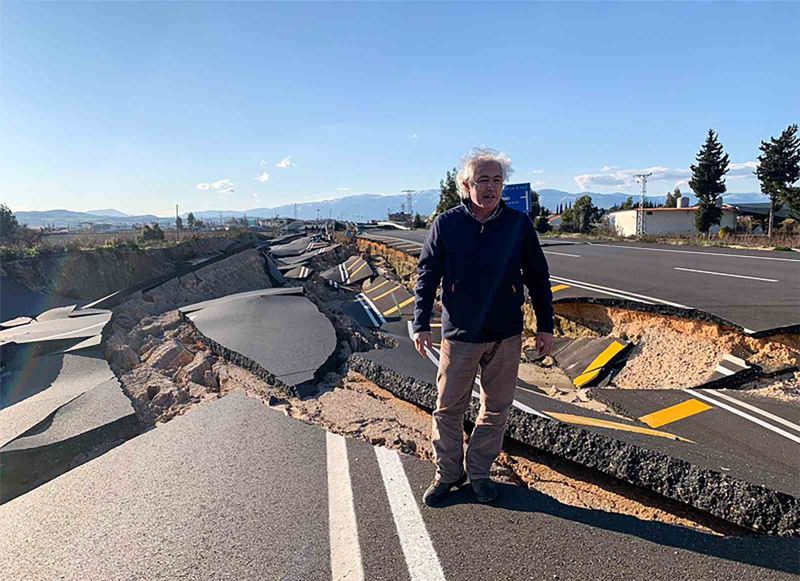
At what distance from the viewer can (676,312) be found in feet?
20.0

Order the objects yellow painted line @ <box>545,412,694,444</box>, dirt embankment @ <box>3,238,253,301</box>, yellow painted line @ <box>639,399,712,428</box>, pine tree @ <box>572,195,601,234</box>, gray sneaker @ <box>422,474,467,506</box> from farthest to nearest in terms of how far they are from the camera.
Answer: pine tree @ <box>572,195,601,234</box>, dirt embankment @ <box>3,238,253,301</box>, yellow painted line @ <box>639,399,712,428</box>, yellow painted line @ <box>545,412,694,444</box>, gray sneaker @ <box>422,474,467,506</box>

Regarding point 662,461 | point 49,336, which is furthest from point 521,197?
point 49,336

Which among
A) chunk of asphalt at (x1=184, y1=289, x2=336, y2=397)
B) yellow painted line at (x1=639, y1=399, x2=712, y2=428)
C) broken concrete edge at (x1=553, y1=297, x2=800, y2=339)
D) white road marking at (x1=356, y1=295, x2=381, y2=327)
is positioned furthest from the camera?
white road marking at (x1=356, y1=295, x2=381, y2=327)

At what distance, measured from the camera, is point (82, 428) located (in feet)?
14.6

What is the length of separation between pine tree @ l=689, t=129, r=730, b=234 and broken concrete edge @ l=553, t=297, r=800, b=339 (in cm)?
4297

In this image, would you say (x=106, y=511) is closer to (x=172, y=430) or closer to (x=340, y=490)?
(x=172, y=430)

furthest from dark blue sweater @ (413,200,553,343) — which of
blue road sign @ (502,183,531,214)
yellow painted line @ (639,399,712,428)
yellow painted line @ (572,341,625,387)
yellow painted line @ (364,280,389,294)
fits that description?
yellow painted line @ (364,280,389,294)

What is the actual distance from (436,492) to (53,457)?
366 centimetres

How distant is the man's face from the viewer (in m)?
2.60

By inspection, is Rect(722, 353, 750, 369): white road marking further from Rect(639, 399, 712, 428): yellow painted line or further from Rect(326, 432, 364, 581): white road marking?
Rect(326, 432, 364, 581): white road marking

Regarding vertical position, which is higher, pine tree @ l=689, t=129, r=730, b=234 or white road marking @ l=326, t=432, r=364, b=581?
pine tree @ l=689, t=129, r=730, b=234

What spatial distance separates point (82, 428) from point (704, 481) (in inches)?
204

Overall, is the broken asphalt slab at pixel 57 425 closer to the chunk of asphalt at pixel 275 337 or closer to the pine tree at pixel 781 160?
the chunk of asphalt at pixel 275 337

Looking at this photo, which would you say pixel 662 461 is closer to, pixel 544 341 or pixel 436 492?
pixel 544 341
